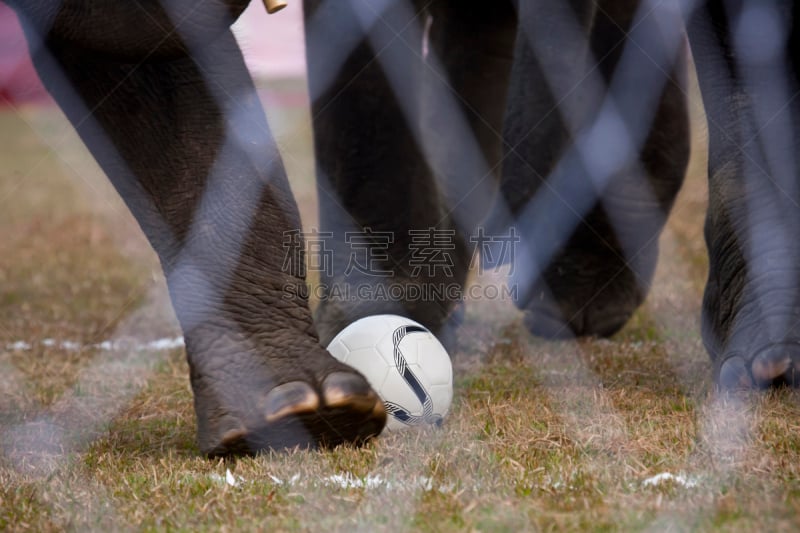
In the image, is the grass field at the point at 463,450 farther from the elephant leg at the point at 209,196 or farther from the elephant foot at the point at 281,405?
the elephant leg at the point at 209,196

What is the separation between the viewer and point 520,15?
6.86 ft

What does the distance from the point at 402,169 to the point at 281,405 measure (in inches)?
29.4

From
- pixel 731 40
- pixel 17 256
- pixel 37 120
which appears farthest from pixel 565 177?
pixel 37 120

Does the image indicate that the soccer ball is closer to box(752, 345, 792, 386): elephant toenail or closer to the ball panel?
the ball panel

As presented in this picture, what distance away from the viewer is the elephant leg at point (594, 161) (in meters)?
2.11

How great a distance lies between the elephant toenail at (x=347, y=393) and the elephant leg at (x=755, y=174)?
51 centimetres

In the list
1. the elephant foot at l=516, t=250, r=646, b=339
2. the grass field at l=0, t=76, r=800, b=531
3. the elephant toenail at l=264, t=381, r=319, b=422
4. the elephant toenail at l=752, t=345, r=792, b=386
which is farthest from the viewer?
the elephant foot at l=516, t=250, r=646, b=339

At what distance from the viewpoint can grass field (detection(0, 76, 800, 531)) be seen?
1168mm

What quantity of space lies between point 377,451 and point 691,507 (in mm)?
416

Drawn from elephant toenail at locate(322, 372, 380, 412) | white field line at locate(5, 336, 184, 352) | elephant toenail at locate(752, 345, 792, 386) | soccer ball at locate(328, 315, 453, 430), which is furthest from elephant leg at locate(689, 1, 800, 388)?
white field line at locate(5, 336, 184, 352)

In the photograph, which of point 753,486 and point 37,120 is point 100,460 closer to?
point 753,486

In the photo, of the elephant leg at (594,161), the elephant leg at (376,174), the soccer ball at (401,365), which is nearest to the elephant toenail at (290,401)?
the soccer ball at (401,365)

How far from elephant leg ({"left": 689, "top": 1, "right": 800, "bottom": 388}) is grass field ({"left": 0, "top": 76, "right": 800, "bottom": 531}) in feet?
0.24

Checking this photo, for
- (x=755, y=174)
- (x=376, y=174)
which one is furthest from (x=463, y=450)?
(x=376, y=174)
